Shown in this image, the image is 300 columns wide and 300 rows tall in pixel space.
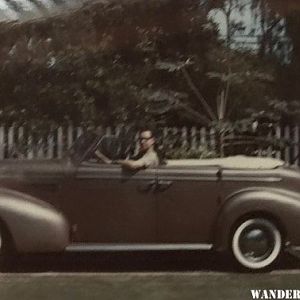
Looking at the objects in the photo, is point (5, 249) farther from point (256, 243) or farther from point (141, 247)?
point (256, 243)

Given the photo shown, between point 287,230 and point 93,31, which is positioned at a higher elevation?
point 93,31

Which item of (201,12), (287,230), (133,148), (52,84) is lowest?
(287,230)

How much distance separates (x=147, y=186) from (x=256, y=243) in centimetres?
24

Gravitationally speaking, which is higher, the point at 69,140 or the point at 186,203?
the point at 69,140

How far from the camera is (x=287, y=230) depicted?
5.08 feet

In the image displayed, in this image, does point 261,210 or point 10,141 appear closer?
point 10,141

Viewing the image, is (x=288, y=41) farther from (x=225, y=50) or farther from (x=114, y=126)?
(x=114, y=126)

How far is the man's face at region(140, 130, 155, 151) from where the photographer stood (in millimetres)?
1482

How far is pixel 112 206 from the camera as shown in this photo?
4.91 feet

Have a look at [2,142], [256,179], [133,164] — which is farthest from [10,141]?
[256,179]

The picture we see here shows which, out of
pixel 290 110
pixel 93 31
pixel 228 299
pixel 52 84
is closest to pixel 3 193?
pixel 52 84

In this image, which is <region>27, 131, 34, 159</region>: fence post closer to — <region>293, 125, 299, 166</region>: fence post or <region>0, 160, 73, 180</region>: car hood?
<region>0, 160, 73, 180</region>: car hood

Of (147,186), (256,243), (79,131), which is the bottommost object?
(256,243)

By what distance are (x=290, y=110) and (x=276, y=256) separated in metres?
0.27
